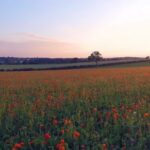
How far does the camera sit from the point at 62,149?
4215 mm

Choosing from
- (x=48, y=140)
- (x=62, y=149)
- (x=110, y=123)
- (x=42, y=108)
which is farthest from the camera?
(x=42, y=108)

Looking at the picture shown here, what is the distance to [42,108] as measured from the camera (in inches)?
314

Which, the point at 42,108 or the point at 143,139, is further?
the point at 42,108

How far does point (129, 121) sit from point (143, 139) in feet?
2.76

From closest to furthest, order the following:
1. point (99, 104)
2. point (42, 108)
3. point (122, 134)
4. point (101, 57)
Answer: point (122, 134) < point (42, 108) < point (99, 104) < point (101, 57)

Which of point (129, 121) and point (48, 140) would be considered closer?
point (48, 140)

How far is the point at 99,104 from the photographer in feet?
29.1

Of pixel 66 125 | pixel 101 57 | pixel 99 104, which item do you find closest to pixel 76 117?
pixel 66 125

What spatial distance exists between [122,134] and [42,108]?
105 inches

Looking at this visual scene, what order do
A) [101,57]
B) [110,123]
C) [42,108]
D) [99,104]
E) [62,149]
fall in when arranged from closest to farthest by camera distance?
[62,149]
[110,123]
[42,108]
[99,104]
[101,57]

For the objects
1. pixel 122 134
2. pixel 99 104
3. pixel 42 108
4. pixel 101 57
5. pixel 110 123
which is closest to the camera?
pixel 122 134

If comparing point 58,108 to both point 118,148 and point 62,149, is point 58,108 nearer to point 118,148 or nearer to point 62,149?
point 118,148

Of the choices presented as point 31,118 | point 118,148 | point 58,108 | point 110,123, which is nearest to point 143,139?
point 118,148

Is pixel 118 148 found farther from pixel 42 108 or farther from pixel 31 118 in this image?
pixel 42 108
